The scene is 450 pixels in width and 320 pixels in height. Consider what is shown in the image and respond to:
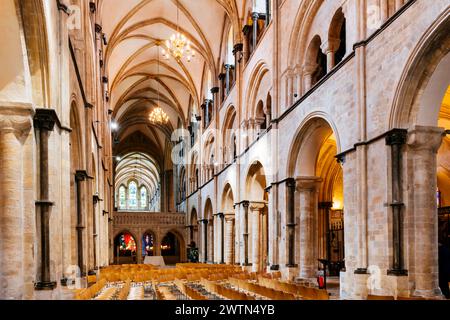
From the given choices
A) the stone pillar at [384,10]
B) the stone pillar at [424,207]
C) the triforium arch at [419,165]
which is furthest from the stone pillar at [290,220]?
the stone pillar at [384,10]

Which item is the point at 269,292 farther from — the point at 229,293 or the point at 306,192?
the point at 306,192

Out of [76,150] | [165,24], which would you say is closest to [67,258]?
[76,150]

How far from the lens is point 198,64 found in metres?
34.5

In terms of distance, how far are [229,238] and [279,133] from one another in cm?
1182

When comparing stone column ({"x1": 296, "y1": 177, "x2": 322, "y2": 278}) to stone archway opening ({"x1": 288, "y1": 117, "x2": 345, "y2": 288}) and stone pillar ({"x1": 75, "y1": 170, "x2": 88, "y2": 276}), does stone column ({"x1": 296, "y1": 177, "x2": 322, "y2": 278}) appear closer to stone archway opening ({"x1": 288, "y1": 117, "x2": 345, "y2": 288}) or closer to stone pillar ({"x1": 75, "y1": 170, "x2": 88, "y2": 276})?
stone archway opening ({"x1": 288, "y1": 117, "x2": 345, "y2": 288})

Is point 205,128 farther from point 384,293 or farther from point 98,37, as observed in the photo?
point 384,293

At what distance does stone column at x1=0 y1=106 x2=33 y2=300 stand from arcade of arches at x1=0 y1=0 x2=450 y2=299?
2cm

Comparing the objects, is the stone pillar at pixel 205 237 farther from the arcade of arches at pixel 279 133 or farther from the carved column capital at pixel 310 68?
the carved column capital at pixel 310 68

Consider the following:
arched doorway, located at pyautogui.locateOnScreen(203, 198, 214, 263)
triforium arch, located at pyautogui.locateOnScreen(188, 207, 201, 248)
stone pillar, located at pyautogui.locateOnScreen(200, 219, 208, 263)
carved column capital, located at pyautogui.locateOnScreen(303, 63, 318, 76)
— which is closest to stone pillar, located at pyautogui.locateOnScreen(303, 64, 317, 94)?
carved column capital, located at pyautogui.locateOnScreen(303, 63, 318, 76)

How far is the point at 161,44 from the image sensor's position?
33.9 meters

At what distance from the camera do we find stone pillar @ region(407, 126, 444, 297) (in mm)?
10586

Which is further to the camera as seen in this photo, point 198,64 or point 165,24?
point 198,64
